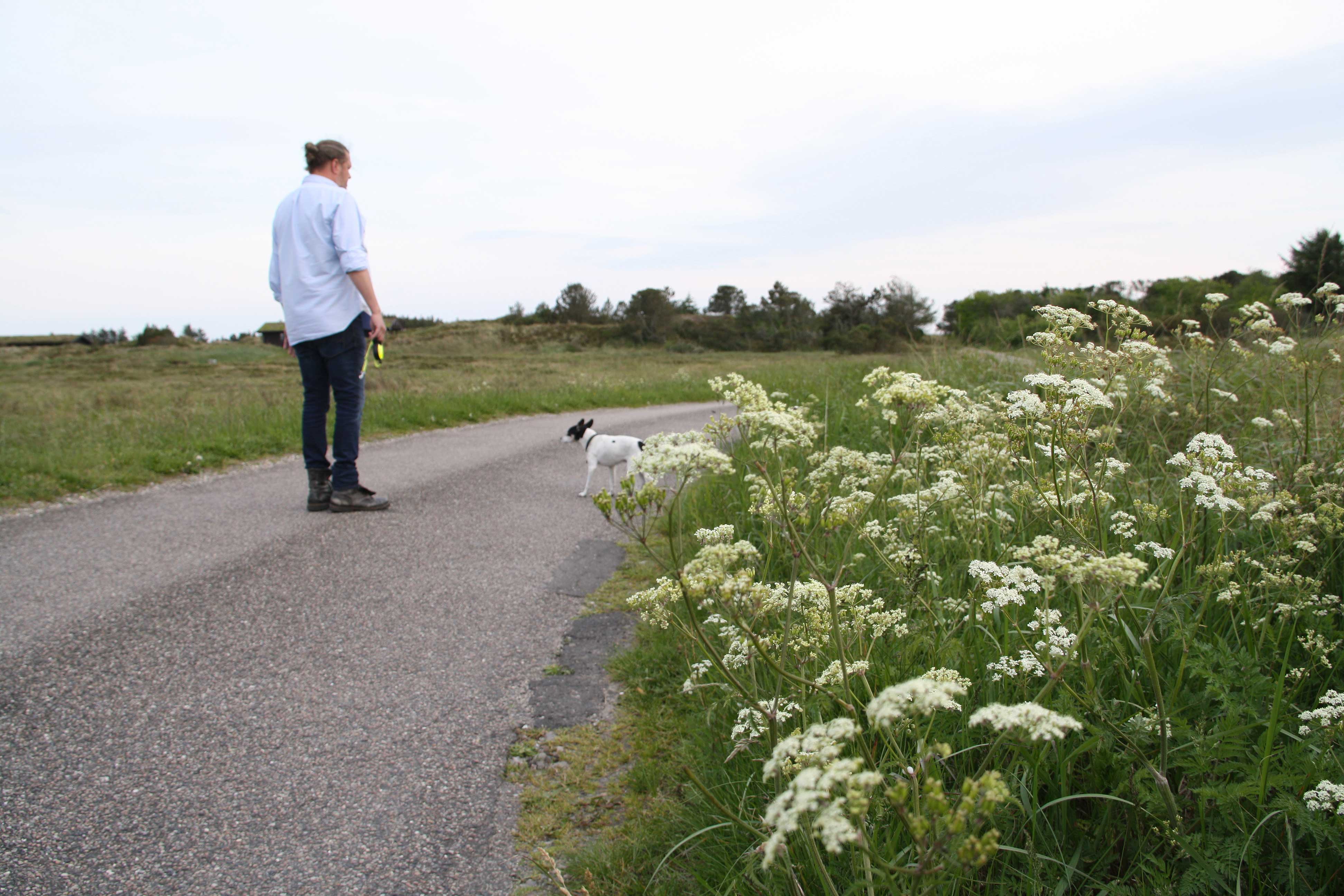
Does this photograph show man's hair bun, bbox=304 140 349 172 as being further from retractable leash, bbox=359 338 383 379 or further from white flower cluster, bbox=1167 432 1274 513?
white flower cluster, bbox=1167 432 1274 513

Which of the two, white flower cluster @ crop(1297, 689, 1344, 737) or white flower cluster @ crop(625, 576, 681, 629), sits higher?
white flower cluster @ crop(625, 576, 681, 629)

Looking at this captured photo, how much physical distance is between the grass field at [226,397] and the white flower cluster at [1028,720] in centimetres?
860

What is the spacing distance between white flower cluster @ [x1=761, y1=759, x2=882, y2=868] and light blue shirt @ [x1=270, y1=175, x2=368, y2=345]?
21.6 ft

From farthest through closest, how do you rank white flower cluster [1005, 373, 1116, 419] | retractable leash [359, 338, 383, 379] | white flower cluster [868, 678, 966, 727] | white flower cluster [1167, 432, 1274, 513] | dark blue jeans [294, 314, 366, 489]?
retractable leash [359, 338, 383, 379]
dark blue jeans [294, 314, 366, 489]
white flower cluster [1167, 432, 1274, 513]
white flower cluster [1005, 373, 1116, 419]
white flower cluster [868, 678, 966, 727]

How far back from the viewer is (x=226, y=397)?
19.8m

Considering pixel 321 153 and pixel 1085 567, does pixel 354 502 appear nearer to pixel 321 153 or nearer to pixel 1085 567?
pixel 321 153

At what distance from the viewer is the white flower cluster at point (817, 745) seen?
1.48 meters

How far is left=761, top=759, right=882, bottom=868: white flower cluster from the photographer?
1.22 m

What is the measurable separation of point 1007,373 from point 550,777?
26.5 feet

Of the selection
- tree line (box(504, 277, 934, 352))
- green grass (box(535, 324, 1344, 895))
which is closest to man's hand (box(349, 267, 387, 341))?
green grass (box(535, 324, 1344, 895))

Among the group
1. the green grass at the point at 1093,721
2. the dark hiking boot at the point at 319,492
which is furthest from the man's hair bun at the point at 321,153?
the green grass at the point at 1093,721

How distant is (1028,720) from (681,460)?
1001mm

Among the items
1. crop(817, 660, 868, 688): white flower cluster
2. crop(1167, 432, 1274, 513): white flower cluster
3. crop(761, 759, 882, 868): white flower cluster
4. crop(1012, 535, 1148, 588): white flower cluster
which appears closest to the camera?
crop(761, 759, 882, 868): white flower cluster

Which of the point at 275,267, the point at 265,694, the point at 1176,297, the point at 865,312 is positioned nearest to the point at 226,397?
the point at 275,267
